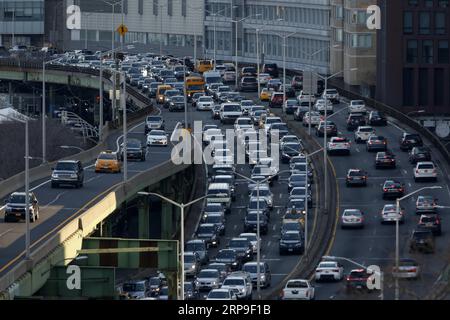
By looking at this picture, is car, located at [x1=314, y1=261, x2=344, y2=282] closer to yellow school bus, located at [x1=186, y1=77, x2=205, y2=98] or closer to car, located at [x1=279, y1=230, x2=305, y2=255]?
car, located at [x1=279, y1=230, x2=305, y2=255]

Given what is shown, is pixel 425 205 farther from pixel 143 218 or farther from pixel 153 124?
pixel 153 124

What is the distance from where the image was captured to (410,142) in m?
121

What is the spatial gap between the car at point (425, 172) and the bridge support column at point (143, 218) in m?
15.0

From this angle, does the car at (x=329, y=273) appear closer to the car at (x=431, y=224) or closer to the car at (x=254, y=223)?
Answer: the car at (x=431, y=224)

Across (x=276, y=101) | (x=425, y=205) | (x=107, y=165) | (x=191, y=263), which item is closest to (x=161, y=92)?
(x=276, y=101)

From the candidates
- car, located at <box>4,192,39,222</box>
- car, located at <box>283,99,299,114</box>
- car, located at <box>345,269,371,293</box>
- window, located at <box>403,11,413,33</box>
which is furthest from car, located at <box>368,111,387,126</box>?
car, located at <box>345,269,371,293</box>

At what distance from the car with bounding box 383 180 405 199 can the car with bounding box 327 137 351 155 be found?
1408 centimetres

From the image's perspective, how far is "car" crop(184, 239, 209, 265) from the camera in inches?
3467

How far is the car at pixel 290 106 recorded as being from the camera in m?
138

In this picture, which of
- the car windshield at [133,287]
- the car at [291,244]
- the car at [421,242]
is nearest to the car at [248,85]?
the car at [291,244]

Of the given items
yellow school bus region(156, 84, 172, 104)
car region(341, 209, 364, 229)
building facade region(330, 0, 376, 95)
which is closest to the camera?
car region(341, 209, 364, 229)

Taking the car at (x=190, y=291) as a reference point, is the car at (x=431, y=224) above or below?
above

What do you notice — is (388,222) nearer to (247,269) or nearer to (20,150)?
(247,269)
